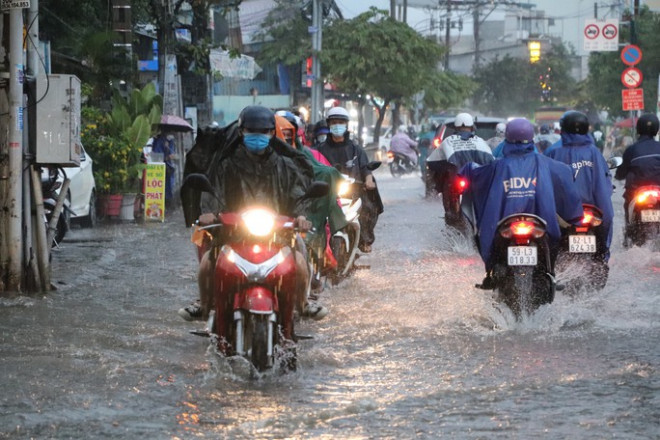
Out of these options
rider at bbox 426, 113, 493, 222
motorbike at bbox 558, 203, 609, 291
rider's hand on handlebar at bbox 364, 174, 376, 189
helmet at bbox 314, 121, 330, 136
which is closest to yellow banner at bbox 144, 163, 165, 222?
rider at bbox 426, 113, 493, 222

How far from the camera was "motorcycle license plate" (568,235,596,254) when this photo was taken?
34.1 feet

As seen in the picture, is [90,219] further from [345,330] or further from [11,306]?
[345,330]

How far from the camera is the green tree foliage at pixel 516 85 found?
91938 millimetres

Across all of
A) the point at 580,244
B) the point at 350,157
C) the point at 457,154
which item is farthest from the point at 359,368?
the point at 457,154

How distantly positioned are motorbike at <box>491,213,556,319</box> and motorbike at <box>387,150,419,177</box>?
2972cm

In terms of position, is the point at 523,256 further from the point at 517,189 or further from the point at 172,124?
the point at 172,124

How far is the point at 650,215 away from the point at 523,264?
4.98 m

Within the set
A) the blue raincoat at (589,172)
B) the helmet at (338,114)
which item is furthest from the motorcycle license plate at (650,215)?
the helmet at (338,114)

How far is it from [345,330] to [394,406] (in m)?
2.67

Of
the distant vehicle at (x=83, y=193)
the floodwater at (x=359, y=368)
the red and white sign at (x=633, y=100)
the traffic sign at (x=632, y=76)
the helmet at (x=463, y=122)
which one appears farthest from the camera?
the red and white sign at (x=633, y=100)

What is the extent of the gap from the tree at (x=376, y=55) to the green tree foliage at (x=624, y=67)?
346 inches

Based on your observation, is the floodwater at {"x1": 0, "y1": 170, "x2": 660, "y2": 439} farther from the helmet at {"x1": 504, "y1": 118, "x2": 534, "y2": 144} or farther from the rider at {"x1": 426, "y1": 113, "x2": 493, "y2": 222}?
the rider at {"x1": 426, "y1": 113, "x2": 493, "y2": 222}

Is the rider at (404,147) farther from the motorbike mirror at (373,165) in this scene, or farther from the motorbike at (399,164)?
the motorbike mirror at (373,165)

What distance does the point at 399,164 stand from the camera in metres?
39.0
